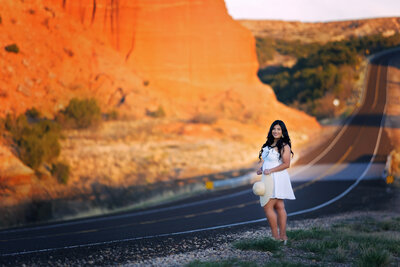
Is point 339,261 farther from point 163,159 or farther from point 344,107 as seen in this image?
point 344,107

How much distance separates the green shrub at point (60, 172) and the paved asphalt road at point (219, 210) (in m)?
10.2

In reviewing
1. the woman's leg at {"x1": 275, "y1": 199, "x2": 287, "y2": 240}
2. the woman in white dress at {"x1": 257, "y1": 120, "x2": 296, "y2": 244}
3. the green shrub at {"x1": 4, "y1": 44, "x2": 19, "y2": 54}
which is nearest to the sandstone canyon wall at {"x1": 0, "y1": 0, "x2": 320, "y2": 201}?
the green shrub at {"x1": 4, "y1": 44, "x2": 19, "y2": 54}

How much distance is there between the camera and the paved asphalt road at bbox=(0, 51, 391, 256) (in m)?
12.6

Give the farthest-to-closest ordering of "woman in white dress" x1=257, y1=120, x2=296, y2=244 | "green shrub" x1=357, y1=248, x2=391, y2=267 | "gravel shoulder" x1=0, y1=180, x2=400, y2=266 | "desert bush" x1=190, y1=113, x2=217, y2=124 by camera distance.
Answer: "desert bush" x1=190, y1=113, x2=217, y2=124, "woman in white dress" x1=257, y1=120, x2=296, y2=244, "gravel shoulder" x1=0, y1=180, x2=400, y2=266, "green shrub" x1=357, y1=248, x2=391, y2=267

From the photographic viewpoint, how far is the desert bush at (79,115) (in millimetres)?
42875

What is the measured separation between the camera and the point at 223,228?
1328 centimetres

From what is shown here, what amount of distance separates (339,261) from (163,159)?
2950cm

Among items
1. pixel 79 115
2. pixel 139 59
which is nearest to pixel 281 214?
→ pixel 79 115

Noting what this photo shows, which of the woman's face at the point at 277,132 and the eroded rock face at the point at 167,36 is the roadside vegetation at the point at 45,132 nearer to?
the eroded rock face at the point at 167,36

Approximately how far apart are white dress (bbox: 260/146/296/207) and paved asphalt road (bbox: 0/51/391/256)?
4.19m

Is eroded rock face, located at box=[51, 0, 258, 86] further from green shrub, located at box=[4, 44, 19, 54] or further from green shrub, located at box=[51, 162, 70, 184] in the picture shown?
green shrub, located at box=[51, 162, 70, 184]

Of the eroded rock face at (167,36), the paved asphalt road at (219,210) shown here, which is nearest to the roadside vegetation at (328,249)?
the paved asphalt road at (219,210)

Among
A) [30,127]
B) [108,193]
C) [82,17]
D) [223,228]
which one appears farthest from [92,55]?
[223,228]

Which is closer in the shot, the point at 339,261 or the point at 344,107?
the point at 339,261
